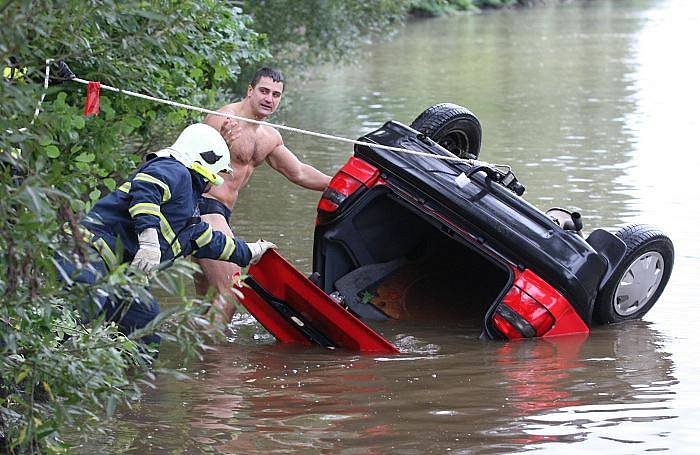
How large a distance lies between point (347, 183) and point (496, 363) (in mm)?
1659

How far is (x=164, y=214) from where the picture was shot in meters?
6.89

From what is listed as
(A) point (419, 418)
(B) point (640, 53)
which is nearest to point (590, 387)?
(A) point (419, 418)

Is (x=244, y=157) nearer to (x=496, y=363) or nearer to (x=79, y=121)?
(x=79, y=121)

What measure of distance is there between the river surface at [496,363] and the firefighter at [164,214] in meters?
0.67

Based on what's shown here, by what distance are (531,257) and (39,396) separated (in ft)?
10.8

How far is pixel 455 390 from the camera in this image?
6.79m

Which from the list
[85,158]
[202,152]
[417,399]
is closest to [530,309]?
[417,399]

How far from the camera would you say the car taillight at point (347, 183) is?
27.0 ft

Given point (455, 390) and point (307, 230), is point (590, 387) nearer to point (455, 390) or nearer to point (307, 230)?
point (455, 390)

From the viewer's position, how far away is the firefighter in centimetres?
662

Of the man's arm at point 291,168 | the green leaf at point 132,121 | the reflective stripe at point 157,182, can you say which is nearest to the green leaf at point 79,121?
the reflective stripe at point 157,182

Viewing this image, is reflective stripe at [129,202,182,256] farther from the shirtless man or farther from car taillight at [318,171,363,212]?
car taillight at [318,171,363,212]

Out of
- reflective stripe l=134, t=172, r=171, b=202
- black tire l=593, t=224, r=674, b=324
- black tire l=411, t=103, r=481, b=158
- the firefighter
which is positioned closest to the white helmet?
the firefighter

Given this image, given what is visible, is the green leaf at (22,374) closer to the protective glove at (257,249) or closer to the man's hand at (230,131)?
the protective glove at (257,249)
